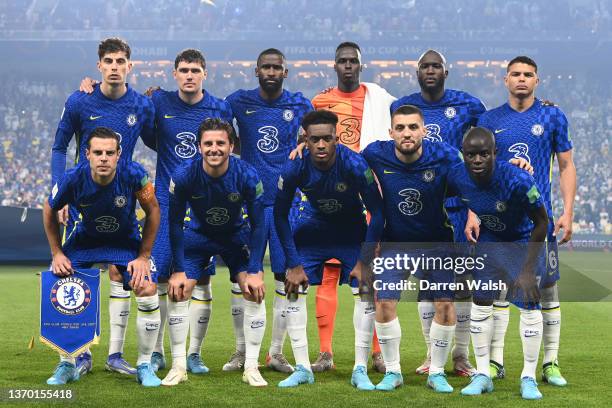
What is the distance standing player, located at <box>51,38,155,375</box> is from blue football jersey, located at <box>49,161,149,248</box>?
0.44 m

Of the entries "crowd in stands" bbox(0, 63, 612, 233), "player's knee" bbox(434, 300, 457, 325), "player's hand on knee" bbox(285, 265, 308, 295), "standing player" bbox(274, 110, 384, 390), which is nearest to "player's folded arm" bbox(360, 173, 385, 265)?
"standing player" bbox(274, 110, 384, 390)

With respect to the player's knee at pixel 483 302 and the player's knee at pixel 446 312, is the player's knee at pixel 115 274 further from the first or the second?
the player's knee at pixel 483 302

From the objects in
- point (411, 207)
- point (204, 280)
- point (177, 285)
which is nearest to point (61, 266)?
point (177, 285)

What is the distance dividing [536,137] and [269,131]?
76.8 inches

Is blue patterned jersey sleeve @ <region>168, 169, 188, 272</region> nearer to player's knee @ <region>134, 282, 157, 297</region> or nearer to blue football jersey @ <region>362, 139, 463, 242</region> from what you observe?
player's knee @ <region>134, 282, 157, 297</region>

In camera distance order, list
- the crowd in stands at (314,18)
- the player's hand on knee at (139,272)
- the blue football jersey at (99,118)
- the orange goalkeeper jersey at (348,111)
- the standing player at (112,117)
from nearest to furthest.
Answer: the player's hand on knee at (139,272) → the standing player at (112,117) → the blue football jersey at (99,118) → the orange goalkeeper jersey at (348,111) → the crowd in stands at (314,18)

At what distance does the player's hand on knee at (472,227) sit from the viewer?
643 cm

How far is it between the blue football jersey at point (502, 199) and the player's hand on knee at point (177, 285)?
187 cm

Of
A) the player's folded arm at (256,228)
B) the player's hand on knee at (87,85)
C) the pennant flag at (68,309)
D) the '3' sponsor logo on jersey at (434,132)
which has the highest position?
the player's hand on knee at (87,85)

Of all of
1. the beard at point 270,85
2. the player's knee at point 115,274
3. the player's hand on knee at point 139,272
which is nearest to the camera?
the player's hand on knee at point 139,272

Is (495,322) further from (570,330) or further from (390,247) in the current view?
(570,330)

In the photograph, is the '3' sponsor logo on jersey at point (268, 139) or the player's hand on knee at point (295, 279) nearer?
the player's hand on knee at point (295, 279)

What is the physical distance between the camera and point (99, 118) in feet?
22.5

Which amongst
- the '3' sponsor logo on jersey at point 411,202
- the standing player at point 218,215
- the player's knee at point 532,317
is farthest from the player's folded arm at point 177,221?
the player's knee at point 532,317
